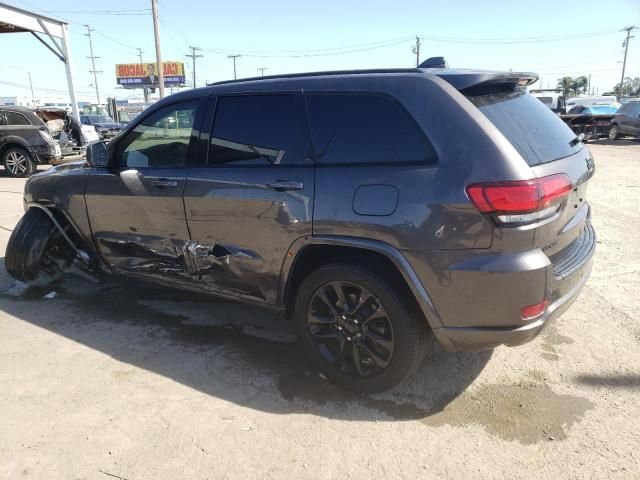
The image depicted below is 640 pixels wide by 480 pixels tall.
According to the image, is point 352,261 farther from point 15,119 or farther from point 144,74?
point 144,74

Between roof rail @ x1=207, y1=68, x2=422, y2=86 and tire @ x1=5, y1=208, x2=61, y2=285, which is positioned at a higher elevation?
roof rail @ x1=207, y1=68, x2=422, y2=86

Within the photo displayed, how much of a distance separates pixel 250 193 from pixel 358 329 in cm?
108

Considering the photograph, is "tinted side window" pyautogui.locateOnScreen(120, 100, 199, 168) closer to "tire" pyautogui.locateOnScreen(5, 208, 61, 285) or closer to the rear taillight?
"tire" pyautogui.locateOnScreen(5, 208, 61, 285)

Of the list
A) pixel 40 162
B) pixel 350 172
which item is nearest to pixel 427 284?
pixel 350 172

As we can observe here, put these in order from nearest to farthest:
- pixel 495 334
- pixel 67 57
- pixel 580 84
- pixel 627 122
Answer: pixel 495 334 → pixel 67 57 → pixel 627 122 → pixel 580 84

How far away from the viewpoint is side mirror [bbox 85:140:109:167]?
404 centimetres

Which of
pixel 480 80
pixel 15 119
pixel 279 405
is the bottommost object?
pixel 279 405

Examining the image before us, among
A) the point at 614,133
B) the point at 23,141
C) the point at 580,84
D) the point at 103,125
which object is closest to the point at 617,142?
the point at 614,133

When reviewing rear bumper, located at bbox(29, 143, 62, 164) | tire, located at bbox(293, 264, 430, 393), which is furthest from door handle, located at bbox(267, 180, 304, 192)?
rear bumper, located at bbox(29, 143, 62, 164)

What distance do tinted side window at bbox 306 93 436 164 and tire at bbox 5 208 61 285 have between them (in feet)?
10.1

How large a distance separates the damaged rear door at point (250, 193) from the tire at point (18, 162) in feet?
38.0

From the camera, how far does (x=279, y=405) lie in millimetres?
2953

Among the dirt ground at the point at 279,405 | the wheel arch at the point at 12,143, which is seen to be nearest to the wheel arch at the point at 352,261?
the dirt ground at the point at 279,405

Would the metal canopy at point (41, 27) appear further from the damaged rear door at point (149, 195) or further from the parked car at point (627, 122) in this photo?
the parked car at point (627, 122)
